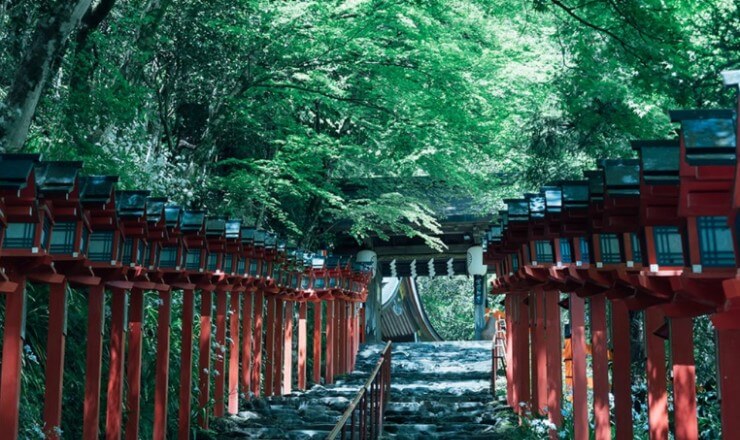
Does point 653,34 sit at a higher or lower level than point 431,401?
higher

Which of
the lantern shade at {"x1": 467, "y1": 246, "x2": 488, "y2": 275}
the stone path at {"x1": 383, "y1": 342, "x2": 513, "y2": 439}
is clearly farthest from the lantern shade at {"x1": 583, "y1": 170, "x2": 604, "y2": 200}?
the lantern shade at {"x1": 467, "y1": 246, "x2": 488, "y2": 275}

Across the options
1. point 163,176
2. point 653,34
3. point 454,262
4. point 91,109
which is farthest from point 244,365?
point 454,262

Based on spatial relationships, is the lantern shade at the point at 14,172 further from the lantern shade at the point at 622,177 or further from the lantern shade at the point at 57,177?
the lantern shade at the point at 622,177

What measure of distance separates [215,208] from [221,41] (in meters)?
3.56

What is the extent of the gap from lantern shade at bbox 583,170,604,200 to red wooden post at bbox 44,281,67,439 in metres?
4.27

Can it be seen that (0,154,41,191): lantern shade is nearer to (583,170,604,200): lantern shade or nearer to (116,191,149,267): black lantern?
(116,191,149,267): black lantern

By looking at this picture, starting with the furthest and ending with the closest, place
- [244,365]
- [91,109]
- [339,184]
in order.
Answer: [339,184]
[244,365]
[91,109]

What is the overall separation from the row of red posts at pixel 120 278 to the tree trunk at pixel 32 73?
40.7 inches

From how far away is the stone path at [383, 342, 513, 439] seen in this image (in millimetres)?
14766

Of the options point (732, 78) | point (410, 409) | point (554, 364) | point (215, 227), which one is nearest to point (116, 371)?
point (215, 227)

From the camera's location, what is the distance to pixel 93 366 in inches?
321

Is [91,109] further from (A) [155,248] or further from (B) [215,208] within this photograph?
(B) [215,208]

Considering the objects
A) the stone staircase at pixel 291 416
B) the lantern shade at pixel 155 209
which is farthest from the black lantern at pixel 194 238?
the stone staircase at pixel 291 416

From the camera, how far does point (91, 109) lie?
1138 centimetres
